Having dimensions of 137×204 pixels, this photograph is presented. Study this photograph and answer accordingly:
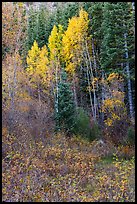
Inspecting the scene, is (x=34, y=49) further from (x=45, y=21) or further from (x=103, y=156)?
(x=103, y=156)

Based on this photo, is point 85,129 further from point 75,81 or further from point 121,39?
point 75,81

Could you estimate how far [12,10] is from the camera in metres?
16.6

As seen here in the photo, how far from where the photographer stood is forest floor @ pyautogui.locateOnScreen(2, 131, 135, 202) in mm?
8398

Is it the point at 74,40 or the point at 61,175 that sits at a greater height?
the point at 74,40

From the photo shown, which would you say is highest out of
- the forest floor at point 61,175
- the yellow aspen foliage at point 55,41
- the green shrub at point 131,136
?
the yellow aspen foliage at point 55,41

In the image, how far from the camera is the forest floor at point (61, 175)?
8398 millimetres

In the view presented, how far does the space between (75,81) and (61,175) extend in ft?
52.9

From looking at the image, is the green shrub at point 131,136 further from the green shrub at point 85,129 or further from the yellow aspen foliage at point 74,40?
the yellow aspen foliage at point 74,40

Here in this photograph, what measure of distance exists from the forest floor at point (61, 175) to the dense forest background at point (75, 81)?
0.81m

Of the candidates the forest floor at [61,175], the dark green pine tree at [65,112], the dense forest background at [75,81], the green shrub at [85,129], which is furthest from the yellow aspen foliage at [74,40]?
the forest floor at [61,175]

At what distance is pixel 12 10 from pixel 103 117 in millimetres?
10729

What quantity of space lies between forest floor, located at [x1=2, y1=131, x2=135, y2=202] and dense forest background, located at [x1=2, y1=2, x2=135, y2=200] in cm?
81

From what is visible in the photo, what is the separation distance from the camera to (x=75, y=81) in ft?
87.0

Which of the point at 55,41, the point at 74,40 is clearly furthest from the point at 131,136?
the point at 55,41
